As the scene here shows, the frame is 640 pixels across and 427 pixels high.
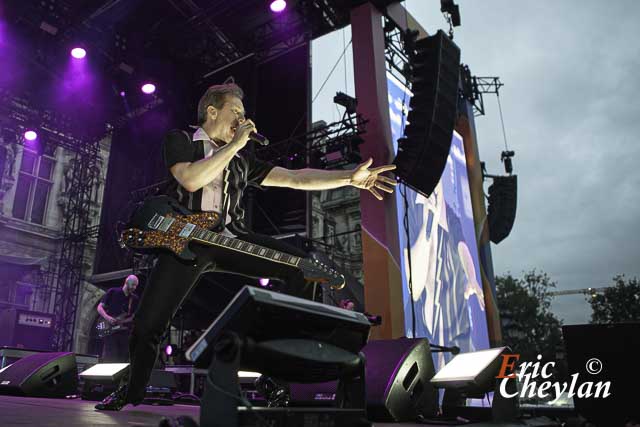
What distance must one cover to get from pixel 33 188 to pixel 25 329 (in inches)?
420

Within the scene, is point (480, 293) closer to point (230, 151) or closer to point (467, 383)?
point (467, 383)

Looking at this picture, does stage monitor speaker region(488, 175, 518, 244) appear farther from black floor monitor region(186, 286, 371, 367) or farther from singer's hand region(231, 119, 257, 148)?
black floor monitor region(186, 286, 371, 367)

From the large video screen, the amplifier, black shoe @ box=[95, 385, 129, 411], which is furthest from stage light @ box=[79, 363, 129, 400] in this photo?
the amplifier

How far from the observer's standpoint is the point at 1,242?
1586 cm

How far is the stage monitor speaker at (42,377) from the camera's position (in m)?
3.90

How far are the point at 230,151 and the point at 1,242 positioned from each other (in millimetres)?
17137

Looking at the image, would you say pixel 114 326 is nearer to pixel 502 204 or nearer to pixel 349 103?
pixel 349 103

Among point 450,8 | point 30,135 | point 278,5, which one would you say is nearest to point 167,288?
point 450,8

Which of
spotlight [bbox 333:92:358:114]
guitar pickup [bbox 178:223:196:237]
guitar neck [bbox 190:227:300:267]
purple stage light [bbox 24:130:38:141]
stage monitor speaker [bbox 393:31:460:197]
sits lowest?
guitar neck [bbox 190:227:300:267]

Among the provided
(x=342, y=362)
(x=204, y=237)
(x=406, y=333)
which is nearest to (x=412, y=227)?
(x=406, y=333)

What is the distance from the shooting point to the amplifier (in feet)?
27.0

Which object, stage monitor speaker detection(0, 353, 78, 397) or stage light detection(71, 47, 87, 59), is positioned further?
stage light detection(71, 47, 87, 59)

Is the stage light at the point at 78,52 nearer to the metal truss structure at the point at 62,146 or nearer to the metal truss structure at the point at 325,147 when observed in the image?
the metal truss structure at the point at 62,146

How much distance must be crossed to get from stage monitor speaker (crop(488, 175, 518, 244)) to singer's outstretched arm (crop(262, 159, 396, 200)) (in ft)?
35.3
